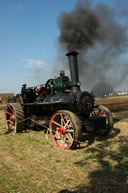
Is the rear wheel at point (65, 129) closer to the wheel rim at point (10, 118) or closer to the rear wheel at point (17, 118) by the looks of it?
the rear wheel at point (17, 118)

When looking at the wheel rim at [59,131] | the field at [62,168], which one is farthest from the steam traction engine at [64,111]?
the field at [62,168]

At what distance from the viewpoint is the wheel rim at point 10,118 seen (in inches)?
307

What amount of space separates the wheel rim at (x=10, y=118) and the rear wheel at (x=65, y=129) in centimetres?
266

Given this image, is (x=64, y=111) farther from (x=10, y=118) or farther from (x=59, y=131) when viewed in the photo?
(x=10, y=118)

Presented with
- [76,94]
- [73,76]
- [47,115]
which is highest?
[73,76]

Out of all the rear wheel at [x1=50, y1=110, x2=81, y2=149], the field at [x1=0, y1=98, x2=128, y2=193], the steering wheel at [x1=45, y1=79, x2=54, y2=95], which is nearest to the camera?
the field at [x1=0, y1=98, x2=128, y2=193]

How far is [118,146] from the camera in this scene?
5078mm

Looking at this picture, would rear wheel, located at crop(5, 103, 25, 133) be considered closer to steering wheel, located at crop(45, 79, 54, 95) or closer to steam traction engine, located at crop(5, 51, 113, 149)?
steam traction engine, located at crop(5, 51, 113, 149)

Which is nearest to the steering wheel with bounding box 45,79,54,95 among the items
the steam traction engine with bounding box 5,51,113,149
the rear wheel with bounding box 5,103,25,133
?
the steam traction engine with bounding box 5,51,113,149

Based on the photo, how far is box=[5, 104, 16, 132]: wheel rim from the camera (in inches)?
307

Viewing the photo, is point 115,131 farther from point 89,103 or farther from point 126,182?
point 126,182

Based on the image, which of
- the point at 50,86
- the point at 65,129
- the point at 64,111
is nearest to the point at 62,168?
the point at 65,129

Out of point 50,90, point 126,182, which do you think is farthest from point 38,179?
point 50,90

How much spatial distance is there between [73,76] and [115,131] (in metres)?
2.68
